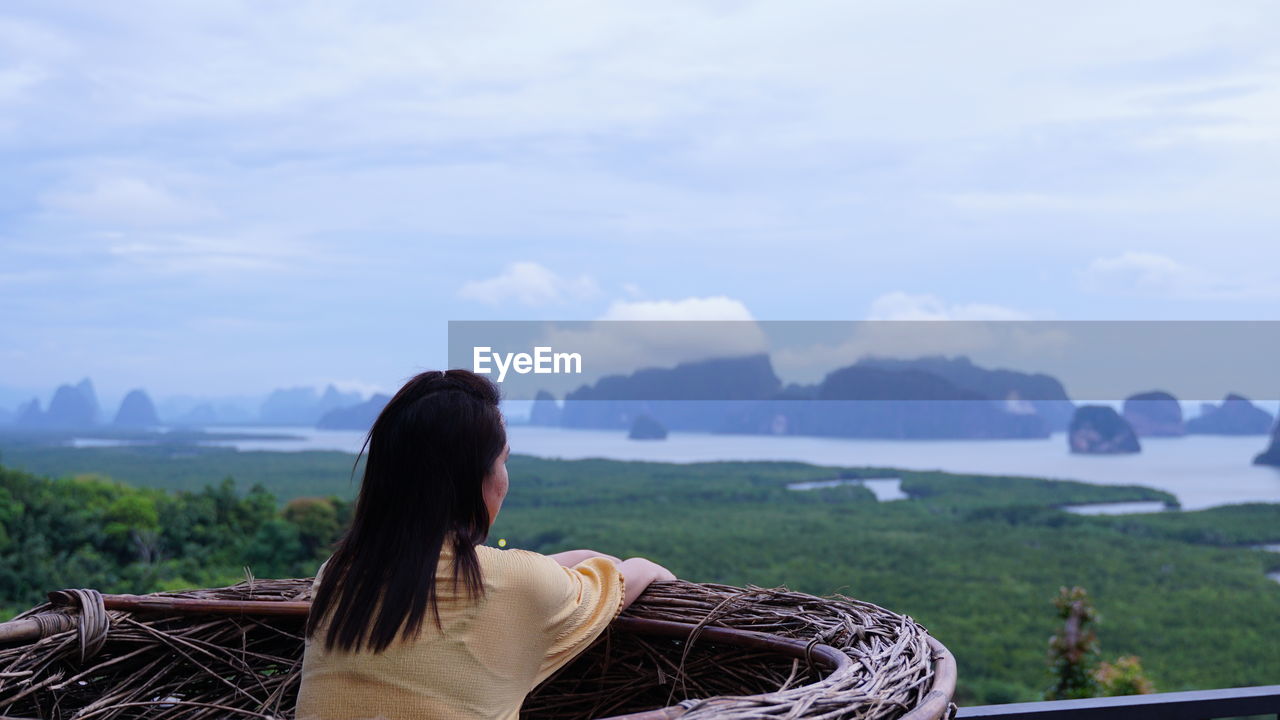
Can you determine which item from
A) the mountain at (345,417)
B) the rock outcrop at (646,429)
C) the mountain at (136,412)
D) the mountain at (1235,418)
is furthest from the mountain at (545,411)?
the mountain at (1235,418)

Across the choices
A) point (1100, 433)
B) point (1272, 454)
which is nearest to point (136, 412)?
point (1100, 433)

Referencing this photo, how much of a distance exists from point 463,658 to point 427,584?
3.2 inches

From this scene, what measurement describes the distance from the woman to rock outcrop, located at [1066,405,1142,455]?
1907 centimetres

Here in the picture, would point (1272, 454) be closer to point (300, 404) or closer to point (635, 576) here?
point (300, 404)

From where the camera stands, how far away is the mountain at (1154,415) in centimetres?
1741

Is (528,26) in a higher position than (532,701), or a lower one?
higher

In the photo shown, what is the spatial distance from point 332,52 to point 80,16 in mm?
2590

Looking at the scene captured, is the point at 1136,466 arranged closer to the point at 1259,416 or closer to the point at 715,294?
the point at 1259,416

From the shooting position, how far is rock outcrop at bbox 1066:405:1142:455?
18.2m

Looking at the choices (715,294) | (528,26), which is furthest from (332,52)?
(715,294)

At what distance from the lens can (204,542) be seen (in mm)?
7141

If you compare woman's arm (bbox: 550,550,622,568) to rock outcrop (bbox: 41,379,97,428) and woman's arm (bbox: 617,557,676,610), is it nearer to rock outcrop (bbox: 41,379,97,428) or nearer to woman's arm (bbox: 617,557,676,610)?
woman's arm (bbox: 617,557,676,610)

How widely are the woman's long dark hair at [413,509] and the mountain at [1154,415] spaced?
717 inches

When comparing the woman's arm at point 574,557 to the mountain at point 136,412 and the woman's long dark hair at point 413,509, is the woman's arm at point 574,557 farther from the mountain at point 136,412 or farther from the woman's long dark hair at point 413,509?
the mountain at point 136,412
